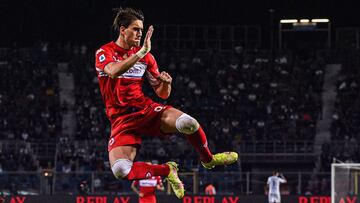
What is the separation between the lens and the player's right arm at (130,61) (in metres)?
10.2

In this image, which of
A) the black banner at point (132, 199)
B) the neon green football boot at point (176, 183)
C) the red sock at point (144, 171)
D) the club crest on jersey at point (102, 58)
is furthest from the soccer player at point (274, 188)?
the club crest on jersey at point (102, 58)

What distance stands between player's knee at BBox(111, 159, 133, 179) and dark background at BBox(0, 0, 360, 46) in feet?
109

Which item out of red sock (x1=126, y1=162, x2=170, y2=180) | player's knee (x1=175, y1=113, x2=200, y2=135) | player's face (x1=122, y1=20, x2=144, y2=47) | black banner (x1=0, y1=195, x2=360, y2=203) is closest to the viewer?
player's knee (x1=175, y1=113, x2=200, y2=135)

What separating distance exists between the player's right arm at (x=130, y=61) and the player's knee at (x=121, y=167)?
120 centimetres

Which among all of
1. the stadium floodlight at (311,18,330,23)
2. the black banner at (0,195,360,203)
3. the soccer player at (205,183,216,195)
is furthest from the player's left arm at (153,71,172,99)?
the stadium floodlight at (311,18,330,23)

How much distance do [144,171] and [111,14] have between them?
1345 inches

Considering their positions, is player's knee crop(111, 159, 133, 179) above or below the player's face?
below

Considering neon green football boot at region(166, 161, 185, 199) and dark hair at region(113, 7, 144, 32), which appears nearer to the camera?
dark hair at region(113, 7, 144, 32)

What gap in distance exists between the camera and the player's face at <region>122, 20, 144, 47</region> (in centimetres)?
1090

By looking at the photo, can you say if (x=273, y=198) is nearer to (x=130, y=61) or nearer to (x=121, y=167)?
(x=121, y=167)

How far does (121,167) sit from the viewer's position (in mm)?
10969

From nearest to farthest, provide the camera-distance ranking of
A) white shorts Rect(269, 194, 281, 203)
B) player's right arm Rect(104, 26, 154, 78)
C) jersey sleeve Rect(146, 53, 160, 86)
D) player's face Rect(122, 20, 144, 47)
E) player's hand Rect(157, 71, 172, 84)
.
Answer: player's right arm Rect(104, 26, 154, 78) < player's face Rect(122, 20, 144, 47) < player's hand Rect(157, 71, 172, 84) < jersey sleeve Rect(146, 53, 160, 86) < white shorts Rect(269, 194, 281, 203)

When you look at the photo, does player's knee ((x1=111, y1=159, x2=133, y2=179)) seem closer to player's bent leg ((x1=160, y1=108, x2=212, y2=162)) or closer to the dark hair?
player's bent leg ((x1=160, y1=108, x2=212, y2=162))

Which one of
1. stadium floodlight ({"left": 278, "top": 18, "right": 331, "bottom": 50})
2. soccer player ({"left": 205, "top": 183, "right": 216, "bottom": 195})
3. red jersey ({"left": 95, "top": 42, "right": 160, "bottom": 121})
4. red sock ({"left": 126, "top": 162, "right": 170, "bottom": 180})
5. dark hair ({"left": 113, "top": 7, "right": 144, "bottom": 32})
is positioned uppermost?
stadium floodlight ({"left": 278, "top": 18, "right": 331, "bottom": 50})
